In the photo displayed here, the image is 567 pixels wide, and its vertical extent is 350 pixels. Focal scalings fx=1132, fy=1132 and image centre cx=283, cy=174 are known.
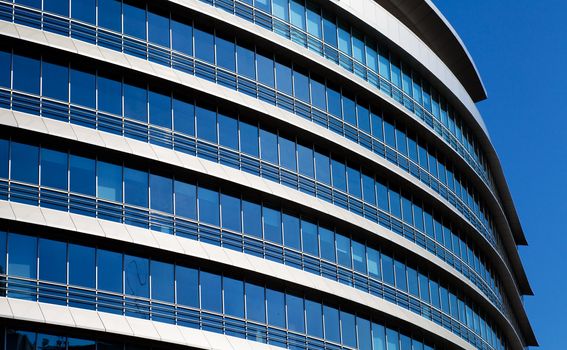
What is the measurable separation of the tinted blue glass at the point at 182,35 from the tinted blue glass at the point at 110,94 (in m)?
2.89

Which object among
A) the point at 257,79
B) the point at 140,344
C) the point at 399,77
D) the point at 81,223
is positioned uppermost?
the point at 399,77

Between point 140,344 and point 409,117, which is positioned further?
point 409,117

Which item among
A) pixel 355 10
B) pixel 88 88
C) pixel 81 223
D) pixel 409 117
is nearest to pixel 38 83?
pixel 88 88

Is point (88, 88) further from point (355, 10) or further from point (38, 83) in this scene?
point (355, 10)

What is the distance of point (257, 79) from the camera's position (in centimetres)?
4153

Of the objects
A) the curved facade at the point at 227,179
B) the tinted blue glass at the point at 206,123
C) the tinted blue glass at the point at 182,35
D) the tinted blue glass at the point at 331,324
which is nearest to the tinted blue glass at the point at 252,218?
the curved facade at the point at 227,179

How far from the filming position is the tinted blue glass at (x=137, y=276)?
116 feet

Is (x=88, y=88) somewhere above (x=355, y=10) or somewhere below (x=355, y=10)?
below

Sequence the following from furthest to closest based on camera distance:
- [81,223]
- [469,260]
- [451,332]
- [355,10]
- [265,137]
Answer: [469,260] < [451,332] < [355,10] < [265,137] < [81,223]

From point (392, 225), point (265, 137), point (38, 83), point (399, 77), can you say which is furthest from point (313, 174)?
point (38, 83)

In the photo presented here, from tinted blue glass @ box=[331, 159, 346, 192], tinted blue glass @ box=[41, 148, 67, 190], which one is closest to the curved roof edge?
tinted blue glass @ box=[331, 159, 346, 192]

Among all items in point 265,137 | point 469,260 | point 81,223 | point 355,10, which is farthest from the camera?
point 469,260

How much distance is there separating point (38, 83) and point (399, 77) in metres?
18.4

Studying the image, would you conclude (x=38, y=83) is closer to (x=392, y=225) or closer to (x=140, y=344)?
(x=140, y=344)
